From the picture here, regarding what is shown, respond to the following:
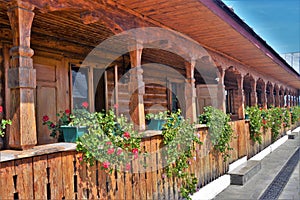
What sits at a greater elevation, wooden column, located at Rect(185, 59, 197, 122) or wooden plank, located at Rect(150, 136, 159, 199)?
wooden column, located at Rect(185, 59, 197, 122)

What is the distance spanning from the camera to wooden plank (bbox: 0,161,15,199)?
6.89 feet

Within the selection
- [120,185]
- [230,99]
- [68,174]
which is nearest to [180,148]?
[120,185]

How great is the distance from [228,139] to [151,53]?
7.59 ft

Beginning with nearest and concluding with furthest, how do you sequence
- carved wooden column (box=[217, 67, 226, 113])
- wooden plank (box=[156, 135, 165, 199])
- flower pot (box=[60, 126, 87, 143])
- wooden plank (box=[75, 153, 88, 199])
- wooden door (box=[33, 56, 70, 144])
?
wooden plank (box=[75, 153, 88, 199])
flower pot (box=[60, 126, 87, 143])
wooden plank (box=[156, 135, 165, 199])
wooden door (box=[33, 56, 70, 144])
carved wooden column (box=[217, 67, 226, 113])

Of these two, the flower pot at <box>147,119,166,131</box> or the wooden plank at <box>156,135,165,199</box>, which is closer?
the wooden plank at <box>156,135,165,199</box>

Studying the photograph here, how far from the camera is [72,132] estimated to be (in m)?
3.00

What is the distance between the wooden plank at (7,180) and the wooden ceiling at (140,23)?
4.64 feet

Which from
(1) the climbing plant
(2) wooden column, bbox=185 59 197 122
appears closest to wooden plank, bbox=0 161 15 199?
(2) wooden column, bbox=185 59 197 122

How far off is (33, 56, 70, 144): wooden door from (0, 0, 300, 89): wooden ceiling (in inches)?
10.0

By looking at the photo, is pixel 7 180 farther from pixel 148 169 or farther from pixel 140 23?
pixel 140 23

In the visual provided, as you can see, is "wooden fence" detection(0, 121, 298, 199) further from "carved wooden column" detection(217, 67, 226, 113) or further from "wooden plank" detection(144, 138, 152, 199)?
"carved wooden column" detection(217, 67, 226, 113)

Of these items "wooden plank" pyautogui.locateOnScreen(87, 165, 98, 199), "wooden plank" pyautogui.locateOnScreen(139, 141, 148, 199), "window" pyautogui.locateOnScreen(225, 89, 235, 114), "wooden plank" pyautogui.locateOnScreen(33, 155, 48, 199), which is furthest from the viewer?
"window" pyautogui.locateOnScreen(225, 89, 235, 114)

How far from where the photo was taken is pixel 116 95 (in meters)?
5.56

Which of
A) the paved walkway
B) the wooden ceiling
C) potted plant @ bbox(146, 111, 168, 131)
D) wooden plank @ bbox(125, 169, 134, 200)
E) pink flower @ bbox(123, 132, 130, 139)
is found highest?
the wooden ceiling
